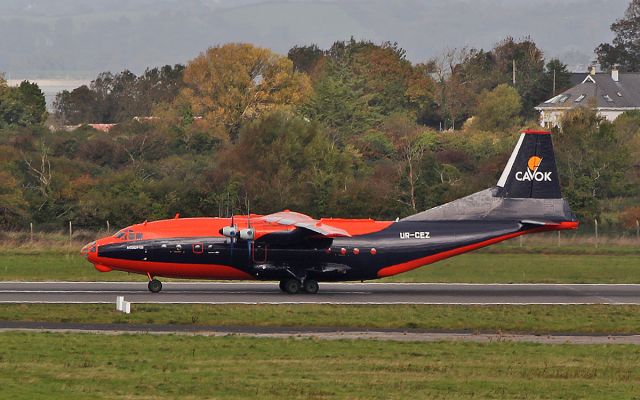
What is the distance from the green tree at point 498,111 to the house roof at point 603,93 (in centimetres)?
659

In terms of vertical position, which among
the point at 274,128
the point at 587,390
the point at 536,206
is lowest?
the point at 587,390

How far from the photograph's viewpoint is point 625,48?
595 feet

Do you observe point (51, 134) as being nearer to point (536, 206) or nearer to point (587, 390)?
point (536, 206)

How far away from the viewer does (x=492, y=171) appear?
80625mm

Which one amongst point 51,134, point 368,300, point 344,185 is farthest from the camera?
point 51,134

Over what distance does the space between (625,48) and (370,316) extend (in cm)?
15070

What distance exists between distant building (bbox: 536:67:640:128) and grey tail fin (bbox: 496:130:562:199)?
81559mm

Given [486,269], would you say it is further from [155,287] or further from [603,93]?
[603,93]

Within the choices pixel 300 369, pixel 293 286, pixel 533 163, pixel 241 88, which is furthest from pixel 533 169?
pixel 241 88

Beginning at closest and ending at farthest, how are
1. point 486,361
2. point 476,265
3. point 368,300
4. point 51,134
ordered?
1. point 486,361
2. point 368,300
3. point 476,265
4. point 51,134

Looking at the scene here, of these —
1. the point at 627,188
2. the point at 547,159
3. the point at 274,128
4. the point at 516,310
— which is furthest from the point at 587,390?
the point at 627,188

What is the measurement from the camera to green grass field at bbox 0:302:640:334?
36906 mm

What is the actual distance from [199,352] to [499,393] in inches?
324

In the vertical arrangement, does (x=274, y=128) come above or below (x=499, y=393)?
above
